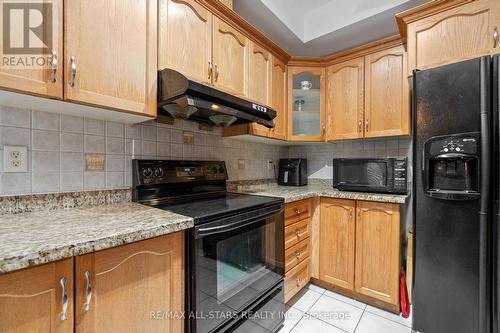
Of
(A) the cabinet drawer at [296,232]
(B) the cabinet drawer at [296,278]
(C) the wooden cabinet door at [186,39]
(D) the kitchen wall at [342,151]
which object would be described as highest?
(C) the wooden cabinet door at [186,39]

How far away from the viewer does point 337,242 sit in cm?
189

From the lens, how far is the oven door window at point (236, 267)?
0.99 m

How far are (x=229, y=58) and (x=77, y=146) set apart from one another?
106 centimetres

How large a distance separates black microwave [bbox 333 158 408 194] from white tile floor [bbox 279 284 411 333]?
933mm

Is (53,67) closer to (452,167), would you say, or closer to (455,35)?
(452,167)

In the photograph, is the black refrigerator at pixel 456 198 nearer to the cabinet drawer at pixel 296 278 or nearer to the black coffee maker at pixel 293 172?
the cabinet drawer at pixel 296 278

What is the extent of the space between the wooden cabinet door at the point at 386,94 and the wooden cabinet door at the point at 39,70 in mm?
2102

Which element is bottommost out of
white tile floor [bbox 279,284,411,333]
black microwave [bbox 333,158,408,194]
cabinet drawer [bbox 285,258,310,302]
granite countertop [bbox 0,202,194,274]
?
white tile floor [bbox 279,284,411,333]

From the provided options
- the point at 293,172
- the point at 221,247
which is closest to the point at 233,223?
the point at 221,247

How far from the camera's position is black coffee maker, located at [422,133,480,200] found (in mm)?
1200

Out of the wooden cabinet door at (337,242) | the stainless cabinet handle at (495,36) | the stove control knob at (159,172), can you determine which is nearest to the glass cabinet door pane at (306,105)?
the wooden cabinet door at (337,242)

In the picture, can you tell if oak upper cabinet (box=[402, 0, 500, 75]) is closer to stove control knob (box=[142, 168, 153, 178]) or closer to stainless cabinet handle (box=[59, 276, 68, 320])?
stove control knob (box=[142, 168, 153, 178])

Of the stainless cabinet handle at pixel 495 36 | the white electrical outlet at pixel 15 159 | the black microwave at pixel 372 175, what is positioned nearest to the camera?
the white electrical outlet at pixel 15 159

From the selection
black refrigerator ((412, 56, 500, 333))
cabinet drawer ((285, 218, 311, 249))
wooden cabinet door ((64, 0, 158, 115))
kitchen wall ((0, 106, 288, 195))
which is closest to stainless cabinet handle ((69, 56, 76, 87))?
wooden cabinet door ((64, 0, 158, 115))
